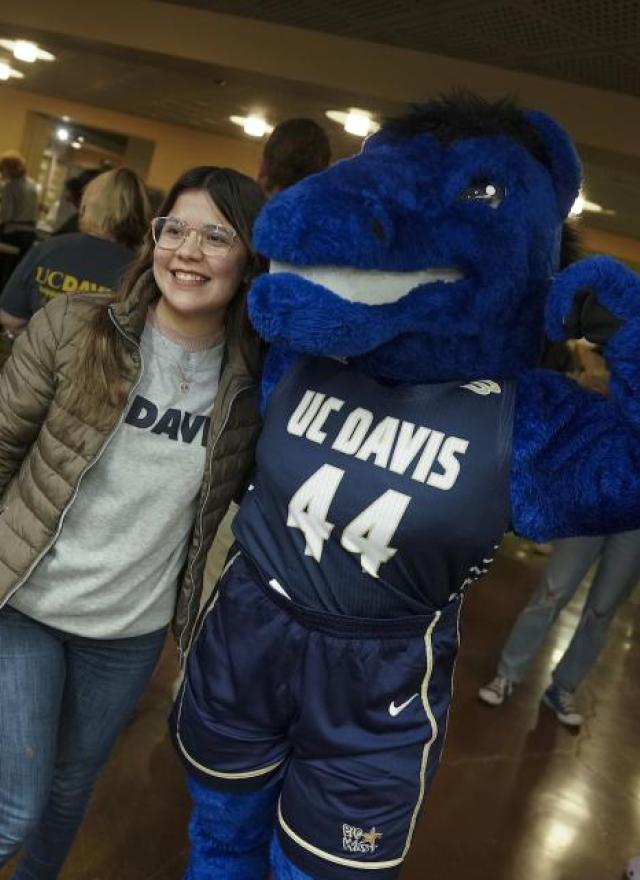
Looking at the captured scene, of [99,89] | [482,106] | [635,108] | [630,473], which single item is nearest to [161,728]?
[630,473]

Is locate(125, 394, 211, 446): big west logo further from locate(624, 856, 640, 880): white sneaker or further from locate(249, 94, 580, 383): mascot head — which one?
locate(624, 856, 640, 880): white sneaker

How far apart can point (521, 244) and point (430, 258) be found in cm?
14

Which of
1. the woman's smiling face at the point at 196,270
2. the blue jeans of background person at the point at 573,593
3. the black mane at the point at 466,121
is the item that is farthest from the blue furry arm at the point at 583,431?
the blue jeans of background person at the point at 573,593

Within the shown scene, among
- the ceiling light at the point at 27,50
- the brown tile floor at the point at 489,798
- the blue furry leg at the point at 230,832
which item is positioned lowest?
the brown tile floor at the point at 489,798

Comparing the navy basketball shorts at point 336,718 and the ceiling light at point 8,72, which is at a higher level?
the ceiling light at point 8,72

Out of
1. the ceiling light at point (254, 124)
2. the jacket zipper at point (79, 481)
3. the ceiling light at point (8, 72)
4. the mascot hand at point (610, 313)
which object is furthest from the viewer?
the ceiling light at point (8, 72)

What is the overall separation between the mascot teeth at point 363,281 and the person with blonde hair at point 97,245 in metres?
1.42

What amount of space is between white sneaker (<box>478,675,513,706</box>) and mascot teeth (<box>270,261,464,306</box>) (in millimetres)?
2320

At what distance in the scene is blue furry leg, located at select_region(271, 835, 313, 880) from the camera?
3.89ft

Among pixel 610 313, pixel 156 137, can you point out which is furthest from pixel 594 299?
pixel 156 137

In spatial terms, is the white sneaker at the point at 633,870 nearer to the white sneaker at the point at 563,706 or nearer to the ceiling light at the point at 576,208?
the white sneaker at the point at 563,706

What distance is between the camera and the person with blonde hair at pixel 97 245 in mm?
2307

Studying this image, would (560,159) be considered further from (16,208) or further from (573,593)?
(16,208)

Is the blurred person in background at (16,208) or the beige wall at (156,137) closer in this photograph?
the blurred person in background at (16,208)
